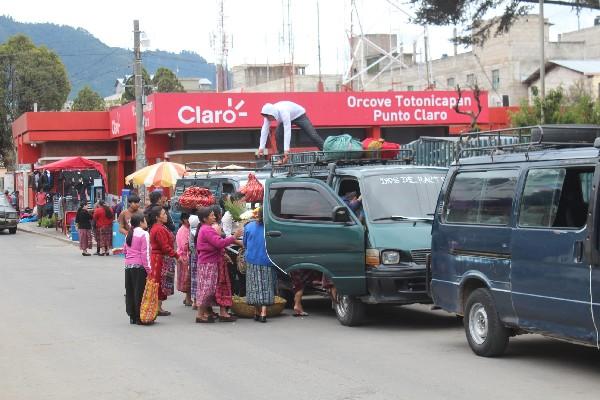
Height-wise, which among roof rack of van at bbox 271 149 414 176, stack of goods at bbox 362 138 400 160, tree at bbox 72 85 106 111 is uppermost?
tree at bbox 72 85 106 111

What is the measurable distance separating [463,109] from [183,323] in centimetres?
3065

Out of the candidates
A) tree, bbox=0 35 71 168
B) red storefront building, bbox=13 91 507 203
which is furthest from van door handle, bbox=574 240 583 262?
tree, bbox=0 35 71 168

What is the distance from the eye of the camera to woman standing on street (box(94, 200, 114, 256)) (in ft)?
94.6

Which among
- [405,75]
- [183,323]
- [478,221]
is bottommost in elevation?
[183,323]

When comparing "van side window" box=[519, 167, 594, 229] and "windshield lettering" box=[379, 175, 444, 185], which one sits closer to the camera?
"van side window" box=[519, 167, 594, 229]

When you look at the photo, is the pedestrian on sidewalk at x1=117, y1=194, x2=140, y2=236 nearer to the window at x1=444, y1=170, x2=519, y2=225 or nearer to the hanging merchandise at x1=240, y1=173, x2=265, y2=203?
the hanging merchandise at x1=240, y1=173, x2=265, y2=203

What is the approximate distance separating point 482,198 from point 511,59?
2426 inches

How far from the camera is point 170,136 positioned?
43.7 metres

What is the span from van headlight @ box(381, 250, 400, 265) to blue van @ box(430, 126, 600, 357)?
1.11 metres

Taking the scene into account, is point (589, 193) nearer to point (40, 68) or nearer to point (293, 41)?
point (293, 41)

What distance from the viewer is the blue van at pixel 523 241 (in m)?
8.97

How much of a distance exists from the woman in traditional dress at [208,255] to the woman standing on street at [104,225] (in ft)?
50.4

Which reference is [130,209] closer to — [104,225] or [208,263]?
[208,263]

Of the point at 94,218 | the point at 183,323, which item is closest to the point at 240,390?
the point at 183,323
